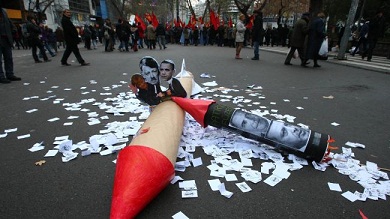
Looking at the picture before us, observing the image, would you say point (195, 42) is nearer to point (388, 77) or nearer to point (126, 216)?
point (388, 77)

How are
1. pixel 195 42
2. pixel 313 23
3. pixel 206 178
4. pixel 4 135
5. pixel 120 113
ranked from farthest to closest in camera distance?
pixel 195 42, pixel 313 23, pixel 120 113, pixel 4 135, pixel 206 178

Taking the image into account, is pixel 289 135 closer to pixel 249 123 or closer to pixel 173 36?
pixel 249 123

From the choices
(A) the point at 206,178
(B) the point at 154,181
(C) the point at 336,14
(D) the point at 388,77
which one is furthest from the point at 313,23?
(C) the point at 336,14

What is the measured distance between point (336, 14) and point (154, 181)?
23.4 m

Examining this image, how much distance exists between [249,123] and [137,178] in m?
1.52

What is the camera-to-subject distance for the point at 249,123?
2.92m

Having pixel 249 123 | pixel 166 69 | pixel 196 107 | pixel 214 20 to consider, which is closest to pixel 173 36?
pixel 214 20

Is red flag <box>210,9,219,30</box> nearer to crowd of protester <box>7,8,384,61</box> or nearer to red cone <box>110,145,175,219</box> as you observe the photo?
crowd of protester <box>7,8,384,61</box>

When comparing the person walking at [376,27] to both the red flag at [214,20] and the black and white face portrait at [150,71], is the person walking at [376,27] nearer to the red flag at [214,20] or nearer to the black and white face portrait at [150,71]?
the black and white face portrait at [150,71]

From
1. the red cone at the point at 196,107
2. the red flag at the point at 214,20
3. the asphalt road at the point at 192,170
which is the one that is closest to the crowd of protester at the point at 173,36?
the red flag at the point at 214,20

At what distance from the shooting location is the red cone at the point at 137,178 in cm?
183

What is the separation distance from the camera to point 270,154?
295cm

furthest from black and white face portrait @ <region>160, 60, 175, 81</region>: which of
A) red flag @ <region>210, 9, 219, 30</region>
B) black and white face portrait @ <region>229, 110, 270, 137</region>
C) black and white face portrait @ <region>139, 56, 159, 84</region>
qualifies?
red flag @ <region>210, 9, 219, 30</region>

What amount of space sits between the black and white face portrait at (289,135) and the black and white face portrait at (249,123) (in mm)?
80
